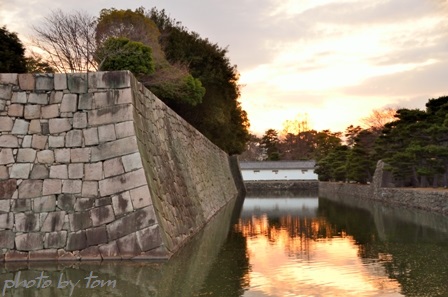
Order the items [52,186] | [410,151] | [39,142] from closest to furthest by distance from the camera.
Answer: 1. [52,186]
2. [39,142]
3. [410,151]

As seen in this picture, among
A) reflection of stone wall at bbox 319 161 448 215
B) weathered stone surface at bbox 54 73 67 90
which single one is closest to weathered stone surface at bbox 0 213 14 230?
weathered stone surface at bbox 54 73 67 90

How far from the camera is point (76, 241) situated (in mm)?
8344

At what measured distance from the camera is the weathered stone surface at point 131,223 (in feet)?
27.0

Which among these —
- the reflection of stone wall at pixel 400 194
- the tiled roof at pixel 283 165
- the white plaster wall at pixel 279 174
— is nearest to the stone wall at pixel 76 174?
the reflection of stone wall at pixel 400 194

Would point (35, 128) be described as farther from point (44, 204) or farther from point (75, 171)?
point (44, 204)

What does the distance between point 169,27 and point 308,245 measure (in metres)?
24.5

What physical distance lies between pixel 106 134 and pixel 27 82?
1842 mm

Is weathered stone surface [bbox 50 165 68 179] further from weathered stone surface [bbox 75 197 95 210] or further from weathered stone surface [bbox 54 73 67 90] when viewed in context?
weathered stone surface [bbox 54 73 67 90]

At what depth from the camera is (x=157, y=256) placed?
320 inches

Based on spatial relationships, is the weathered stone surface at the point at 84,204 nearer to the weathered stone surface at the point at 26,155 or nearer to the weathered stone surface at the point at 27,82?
the weathered stone surface at the point at 26,155

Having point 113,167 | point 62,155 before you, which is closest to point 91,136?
point 62,155

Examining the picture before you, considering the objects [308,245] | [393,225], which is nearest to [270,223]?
[393,225]

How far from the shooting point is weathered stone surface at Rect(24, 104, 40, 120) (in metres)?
8.94

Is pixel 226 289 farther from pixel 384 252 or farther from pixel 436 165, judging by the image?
pixel 436 165
